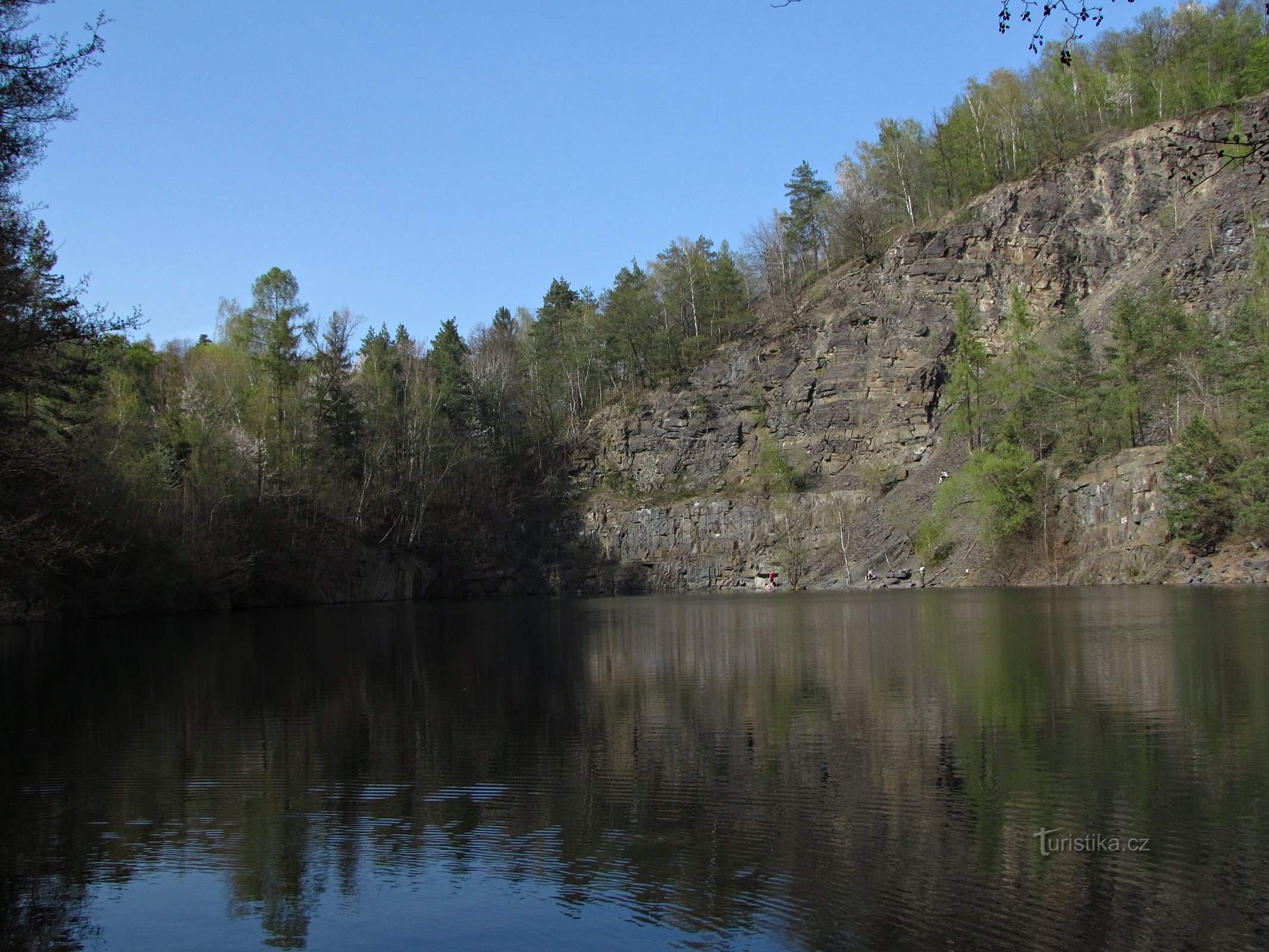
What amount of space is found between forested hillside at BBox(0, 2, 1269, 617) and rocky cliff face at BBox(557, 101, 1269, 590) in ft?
0.89

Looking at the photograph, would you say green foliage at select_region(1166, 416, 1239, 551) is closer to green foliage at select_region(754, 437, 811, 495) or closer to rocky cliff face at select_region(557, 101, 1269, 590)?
rocky cliff face at select_region(557, 101, 1269, 590)

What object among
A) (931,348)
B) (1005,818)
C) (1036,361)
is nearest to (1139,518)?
(1036,361)

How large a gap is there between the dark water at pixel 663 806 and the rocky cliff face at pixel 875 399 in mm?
45236

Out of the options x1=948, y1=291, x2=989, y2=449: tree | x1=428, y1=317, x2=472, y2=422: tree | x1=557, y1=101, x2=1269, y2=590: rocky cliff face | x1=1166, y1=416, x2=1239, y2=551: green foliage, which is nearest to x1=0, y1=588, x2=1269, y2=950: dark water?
x1=1166, y1=416, x2=1239, y2=551: green foliage

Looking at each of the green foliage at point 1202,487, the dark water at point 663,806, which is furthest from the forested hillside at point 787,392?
the dark water at point 663,806

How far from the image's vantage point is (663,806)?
32.8 feet

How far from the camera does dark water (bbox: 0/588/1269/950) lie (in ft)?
23.0

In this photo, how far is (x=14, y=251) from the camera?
70.1 feet

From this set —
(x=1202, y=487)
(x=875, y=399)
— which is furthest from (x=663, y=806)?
(x=875, y=399)

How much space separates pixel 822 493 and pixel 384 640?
47743mm

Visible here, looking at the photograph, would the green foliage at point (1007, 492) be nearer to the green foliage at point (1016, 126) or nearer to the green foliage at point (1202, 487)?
the green foliage at point (1202, 487)

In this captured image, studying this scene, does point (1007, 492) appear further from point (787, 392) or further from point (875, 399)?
point (787, 392)

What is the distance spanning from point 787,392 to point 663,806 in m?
Result: 73.9

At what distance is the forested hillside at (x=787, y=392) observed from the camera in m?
51.7
